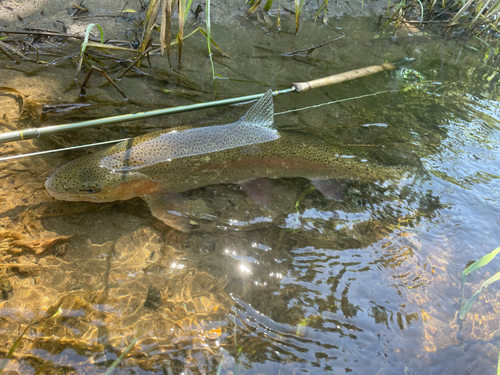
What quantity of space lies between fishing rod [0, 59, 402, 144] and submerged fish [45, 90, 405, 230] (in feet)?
0.84

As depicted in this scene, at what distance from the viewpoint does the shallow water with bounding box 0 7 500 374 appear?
6.92ft

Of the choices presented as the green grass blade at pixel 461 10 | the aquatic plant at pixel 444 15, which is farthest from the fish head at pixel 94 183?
the green grass blade at pixel 461 10

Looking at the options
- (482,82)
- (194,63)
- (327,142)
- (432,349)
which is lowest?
(432,349)

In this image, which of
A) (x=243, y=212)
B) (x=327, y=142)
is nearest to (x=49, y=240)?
(x=243, y=212)

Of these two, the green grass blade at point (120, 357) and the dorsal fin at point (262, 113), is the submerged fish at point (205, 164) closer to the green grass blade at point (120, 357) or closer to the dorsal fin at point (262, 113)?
the dorsal fin at point (262, 113)

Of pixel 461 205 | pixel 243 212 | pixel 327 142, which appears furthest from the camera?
pixel 327 142

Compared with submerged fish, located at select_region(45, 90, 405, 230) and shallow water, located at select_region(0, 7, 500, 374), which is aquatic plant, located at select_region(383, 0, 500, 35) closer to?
shallow water, located at select_region(0, 7, 500, 374)

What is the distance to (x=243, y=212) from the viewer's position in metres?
3.16

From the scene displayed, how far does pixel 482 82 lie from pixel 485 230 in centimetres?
428

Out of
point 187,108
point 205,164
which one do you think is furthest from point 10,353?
point 187,108

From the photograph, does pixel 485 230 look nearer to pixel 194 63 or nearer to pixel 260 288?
pixel 260 288

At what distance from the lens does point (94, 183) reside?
9.62 feet

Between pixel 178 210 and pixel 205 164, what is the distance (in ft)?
1.95

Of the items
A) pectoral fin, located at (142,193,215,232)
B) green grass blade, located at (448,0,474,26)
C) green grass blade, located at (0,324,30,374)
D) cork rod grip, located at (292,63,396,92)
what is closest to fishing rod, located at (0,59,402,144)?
cork rod grip, located at (292,63,396,92)
